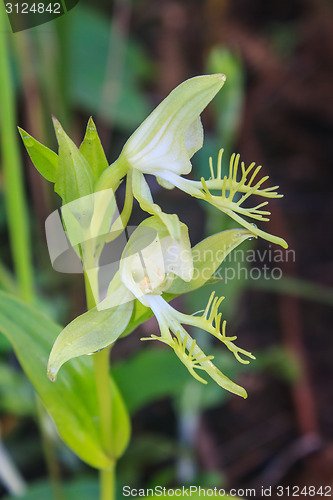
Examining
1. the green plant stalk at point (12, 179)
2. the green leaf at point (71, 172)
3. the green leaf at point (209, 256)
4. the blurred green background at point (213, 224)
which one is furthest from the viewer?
the blurred green background at point (213, 224)

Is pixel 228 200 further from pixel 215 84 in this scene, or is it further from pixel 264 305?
pixel 264 305

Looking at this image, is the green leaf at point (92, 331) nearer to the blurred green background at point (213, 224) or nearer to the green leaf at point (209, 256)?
the green leaf at point (209, 256)

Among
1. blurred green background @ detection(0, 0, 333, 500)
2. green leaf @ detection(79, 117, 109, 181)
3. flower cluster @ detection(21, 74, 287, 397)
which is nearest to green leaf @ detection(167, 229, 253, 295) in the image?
flower cluster @ detection(21, 74, 287, 397)

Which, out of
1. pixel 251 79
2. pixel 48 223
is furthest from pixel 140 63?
pixel 48 223

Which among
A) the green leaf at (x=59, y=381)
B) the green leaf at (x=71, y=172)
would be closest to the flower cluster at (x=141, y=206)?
the green leaf at (x=71, y=172)

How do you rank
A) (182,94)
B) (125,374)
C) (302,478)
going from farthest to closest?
(302,478) < (125,374) < (182,94)

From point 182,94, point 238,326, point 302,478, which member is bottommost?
point 302,478

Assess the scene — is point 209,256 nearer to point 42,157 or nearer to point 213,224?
point 42,157
